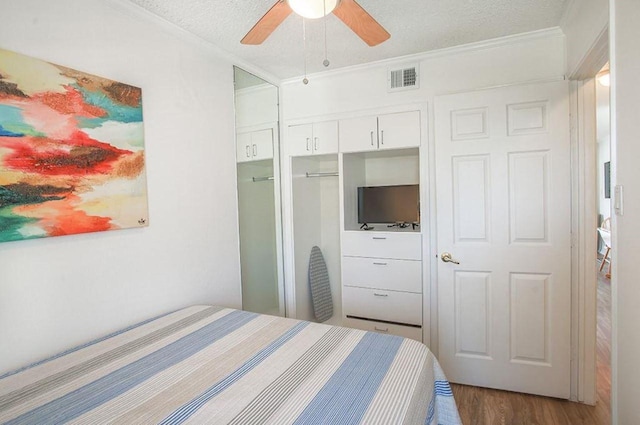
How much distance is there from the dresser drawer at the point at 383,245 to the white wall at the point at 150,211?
0.93 metres

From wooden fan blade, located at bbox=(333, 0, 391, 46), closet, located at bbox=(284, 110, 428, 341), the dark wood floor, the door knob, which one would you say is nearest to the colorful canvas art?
wooden fan blade, located at bbox=(333, 0, 391, 46)

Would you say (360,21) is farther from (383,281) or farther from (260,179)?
(383,281)

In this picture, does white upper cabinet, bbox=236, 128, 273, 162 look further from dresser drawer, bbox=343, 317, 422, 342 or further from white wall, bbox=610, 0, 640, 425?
white wall, bbox=610, 0, 640, 425

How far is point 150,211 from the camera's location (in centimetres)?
190

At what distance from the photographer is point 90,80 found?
1604mm

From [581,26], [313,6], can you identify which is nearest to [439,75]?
[581,26]

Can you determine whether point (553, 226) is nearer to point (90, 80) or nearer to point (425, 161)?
point (425, 161)

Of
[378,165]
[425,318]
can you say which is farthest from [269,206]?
[425,318]

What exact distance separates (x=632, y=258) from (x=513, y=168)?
45.3 inches

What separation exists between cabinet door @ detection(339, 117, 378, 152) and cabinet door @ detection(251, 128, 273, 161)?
649 mm

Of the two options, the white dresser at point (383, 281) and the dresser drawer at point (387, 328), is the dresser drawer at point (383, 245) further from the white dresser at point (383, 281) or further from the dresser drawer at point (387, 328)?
the dresser drawer at point (387, 328)

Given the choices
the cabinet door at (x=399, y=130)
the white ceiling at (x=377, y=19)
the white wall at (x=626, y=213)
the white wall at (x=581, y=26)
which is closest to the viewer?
the white wall at (x=626, y=213)

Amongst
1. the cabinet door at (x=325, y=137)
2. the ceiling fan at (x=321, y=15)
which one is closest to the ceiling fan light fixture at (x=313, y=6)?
the ceiling fan at (x=321, y=15)

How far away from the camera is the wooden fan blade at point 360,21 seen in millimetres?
1387
